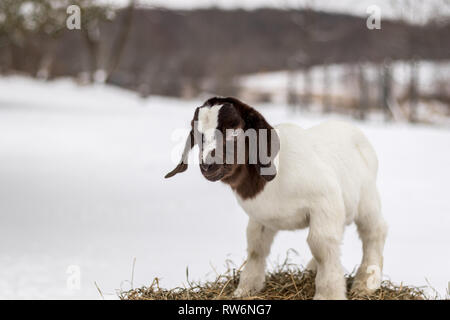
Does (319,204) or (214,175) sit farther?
(319,204)

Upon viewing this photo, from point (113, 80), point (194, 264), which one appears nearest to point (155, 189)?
point (194, 264)

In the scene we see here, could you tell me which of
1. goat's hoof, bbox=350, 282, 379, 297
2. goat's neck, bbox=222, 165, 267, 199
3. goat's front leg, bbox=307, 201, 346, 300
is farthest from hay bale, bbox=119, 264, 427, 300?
goat's neck, bbox=222, 165, 267, 199

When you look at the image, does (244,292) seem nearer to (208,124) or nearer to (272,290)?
(272,290)

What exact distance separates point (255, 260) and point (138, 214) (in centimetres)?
105

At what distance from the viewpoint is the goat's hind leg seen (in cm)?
149

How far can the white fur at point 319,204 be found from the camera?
4.16ft

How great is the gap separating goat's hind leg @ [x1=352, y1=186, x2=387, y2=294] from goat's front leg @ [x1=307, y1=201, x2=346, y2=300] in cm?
21

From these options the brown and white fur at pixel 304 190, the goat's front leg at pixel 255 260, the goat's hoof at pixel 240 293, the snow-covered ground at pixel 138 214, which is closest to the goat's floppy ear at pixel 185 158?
the brown and white fur at pixel 304 190

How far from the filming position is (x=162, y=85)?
22.5 feet

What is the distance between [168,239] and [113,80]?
19.5 ft

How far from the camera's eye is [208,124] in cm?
120

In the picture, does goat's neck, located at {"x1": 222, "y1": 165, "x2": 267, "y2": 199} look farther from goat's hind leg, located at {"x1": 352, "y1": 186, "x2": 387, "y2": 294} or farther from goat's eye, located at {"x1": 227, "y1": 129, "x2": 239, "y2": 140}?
goat's hind leg, located at {"x1": 352, "y1": 186, "x2": 387, "y2": 294}

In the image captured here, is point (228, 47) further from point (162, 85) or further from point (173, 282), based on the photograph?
point (173, 282)

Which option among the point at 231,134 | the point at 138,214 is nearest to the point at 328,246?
the point at 231,134
